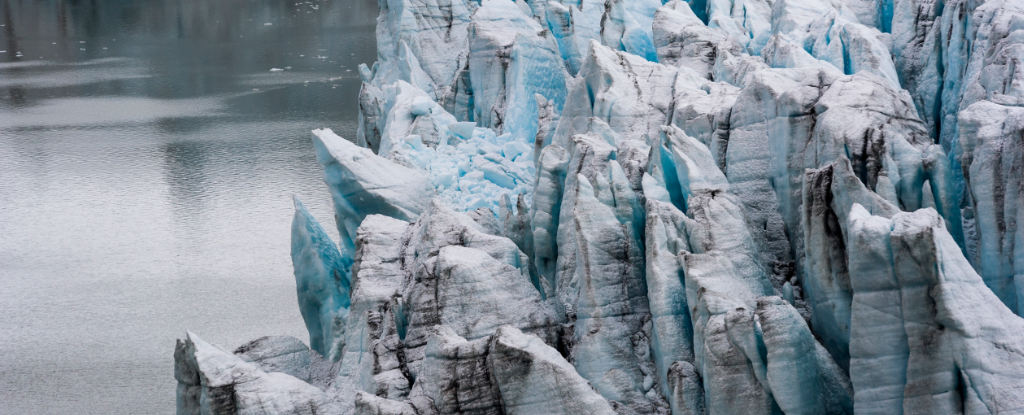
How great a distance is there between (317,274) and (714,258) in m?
6.18

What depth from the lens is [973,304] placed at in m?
6.30

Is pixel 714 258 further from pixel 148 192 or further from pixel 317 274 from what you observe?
pixel 148 192

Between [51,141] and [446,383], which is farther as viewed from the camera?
[51,141]

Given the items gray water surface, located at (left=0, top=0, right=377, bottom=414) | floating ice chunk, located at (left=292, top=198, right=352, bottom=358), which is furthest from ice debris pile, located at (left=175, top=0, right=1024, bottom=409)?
gray water surface, located at (left=0, top=0, right=377, bottom=414)

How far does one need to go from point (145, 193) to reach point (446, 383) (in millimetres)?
17774

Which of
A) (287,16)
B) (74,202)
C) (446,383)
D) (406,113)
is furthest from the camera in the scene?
(287,16)

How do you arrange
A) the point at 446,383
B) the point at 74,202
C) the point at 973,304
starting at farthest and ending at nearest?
the point at 74,202 → the point at 446,383 → the point at 973,304

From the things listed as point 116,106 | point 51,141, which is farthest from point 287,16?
point 51,141

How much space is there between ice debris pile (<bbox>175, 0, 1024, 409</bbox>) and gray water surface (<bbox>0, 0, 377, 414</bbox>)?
4589 mm

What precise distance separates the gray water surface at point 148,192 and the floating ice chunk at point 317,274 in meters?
2.98

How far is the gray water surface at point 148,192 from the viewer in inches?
607

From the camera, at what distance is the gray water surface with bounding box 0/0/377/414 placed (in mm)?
15430

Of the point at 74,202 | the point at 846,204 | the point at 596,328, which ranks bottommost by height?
the point at 74,202

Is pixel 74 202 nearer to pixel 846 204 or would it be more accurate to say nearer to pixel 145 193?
pixel 145 193
